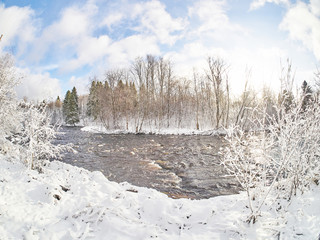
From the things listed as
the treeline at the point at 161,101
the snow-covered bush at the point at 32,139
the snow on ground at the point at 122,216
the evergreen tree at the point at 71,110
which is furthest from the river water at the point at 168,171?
the evergreen tree at the point at 71,110

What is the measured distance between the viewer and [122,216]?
3635 millimetres

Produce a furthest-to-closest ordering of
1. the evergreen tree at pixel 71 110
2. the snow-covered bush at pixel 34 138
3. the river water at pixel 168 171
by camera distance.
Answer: the evergreen tree at pixel 71 110, the river water at pixel 168 171, the snow-covered bush at pixel 34 138

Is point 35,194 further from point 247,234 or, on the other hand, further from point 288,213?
point 288,213

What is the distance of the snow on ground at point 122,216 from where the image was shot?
10.2 feet

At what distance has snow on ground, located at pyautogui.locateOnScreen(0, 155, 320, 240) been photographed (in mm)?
3096

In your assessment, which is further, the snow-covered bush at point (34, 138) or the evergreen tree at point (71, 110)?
the evergreen tree at point (71, 110)

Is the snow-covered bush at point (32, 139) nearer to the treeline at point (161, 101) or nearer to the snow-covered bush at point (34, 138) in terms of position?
the snow-covered bush at point (34, 138)

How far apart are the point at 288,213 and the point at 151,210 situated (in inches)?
112

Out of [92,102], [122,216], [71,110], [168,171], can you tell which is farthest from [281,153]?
[71,110]

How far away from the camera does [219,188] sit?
6.78 m

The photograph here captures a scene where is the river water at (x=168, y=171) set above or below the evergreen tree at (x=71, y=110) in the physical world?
below

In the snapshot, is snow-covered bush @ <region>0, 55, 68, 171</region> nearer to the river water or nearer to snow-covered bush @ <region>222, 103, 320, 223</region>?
the river water

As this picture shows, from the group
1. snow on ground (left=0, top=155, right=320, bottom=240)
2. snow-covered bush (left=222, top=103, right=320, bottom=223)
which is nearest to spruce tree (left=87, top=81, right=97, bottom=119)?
snow on ground (left=0, top=155, right=320, bottom=240)

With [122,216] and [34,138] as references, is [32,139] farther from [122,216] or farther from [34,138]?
[122,216]
